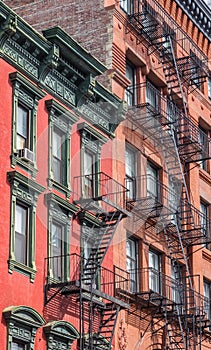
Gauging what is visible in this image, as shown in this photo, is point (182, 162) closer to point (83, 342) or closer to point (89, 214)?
point (89, 214)

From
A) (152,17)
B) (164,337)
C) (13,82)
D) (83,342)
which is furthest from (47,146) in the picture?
(152,17)

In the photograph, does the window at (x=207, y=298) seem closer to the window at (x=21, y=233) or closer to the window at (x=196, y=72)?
the window at (x=196, y=72)

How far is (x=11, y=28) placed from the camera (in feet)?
92.3

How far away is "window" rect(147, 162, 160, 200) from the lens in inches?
1490

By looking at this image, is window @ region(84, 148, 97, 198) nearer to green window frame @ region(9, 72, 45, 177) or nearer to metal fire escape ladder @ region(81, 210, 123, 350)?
metal fire escape ladder @ region(81, 210, 123, 350)

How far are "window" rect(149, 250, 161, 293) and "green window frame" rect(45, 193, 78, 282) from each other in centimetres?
713

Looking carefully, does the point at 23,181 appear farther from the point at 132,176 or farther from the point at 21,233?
the point at 132,176

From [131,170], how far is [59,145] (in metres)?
6.32

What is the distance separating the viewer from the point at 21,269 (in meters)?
27.1

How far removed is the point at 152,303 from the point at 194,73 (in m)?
13.0

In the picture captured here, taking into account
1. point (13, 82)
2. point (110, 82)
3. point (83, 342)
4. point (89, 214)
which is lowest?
point (83, 342)

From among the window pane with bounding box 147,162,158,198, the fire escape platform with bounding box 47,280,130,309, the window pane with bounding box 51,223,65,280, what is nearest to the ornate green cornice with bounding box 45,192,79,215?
the window pane with bounding box 51,223,65,280

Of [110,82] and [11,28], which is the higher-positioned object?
[110,82]

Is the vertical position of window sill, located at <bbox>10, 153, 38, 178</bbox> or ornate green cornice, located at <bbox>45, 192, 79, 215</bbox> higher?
window sill, located at <bbox>10, 153, 38, 178</bbox>
